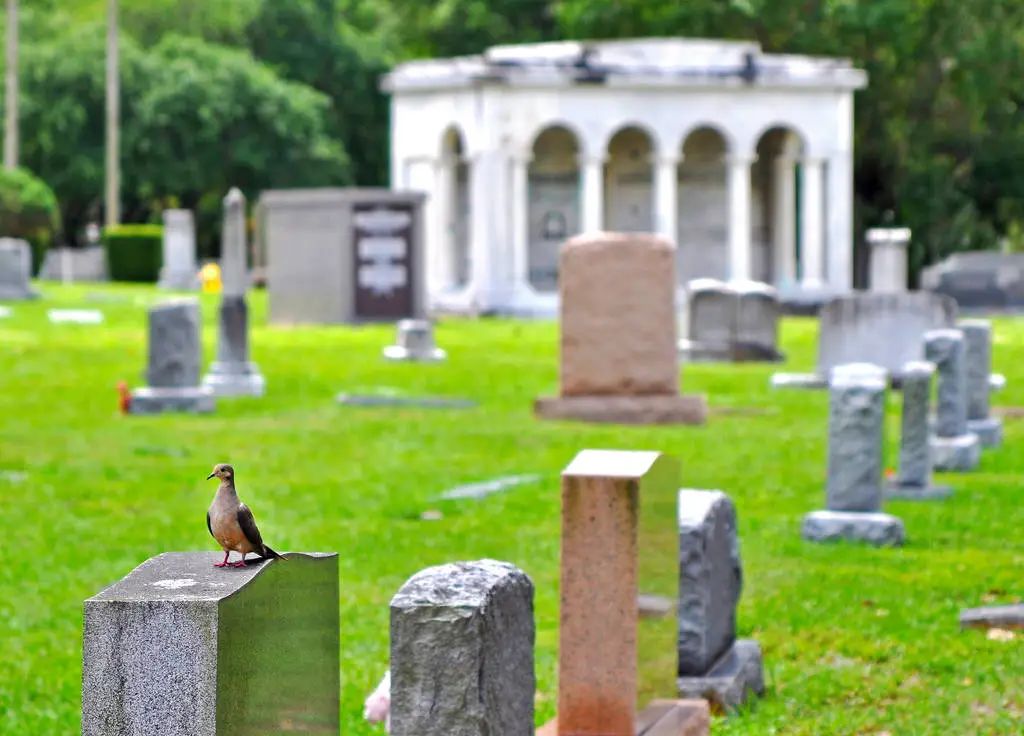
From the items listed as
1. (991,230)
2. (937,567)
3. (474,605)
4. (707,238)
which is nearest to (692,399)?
(937,567)

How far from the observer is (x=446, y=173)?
123 ft

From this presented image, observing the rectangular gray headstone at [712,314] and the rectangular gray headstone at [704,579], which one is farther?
the rectangular gray headstone at [712,314]

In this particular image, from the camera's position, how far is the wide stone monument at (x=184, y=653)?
Answer: 4066mm

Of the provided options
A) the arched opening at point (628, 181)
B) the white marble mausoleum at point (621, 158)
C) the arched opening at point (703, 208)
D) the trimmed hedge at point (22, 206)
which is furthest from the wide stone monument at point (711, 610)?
the trimmed hedge at point (22, 206)

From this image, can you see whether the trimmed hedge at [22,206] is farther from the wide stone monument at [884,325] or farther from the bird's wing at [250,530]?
the bird's wing at [250,530]

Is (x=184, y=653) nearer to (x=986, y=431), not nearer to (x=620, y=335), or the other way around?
(x=986, y=431)

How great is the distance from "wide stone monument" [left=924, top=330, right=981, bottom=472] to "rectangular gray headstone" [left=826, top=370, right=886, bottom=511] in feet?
10.0

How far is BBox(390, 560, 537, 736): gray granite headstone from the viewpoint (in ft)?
16.5

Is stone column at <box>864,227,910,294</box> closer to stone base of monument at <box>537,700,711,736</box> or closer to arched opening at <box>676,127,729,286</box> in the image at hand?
arched opening at <box>676,127,729,286</box>

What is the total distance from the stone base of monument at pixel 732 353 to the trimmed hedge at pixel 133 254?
24.1 m

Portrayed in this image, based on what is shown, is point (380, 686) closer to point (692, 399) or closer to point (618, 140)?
point (692, 399)

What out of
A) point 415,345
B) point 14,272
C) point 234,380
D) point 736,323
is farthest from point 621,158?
point 234,380

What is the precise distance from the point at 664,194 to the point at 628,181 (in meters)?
1.98

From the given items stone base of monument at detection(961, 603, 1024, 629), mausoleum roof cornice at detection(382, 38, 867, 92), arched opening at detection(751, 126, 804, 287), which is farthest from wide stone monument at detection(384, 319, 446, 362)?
arched opening at detection(751, 126, 804, 287)
